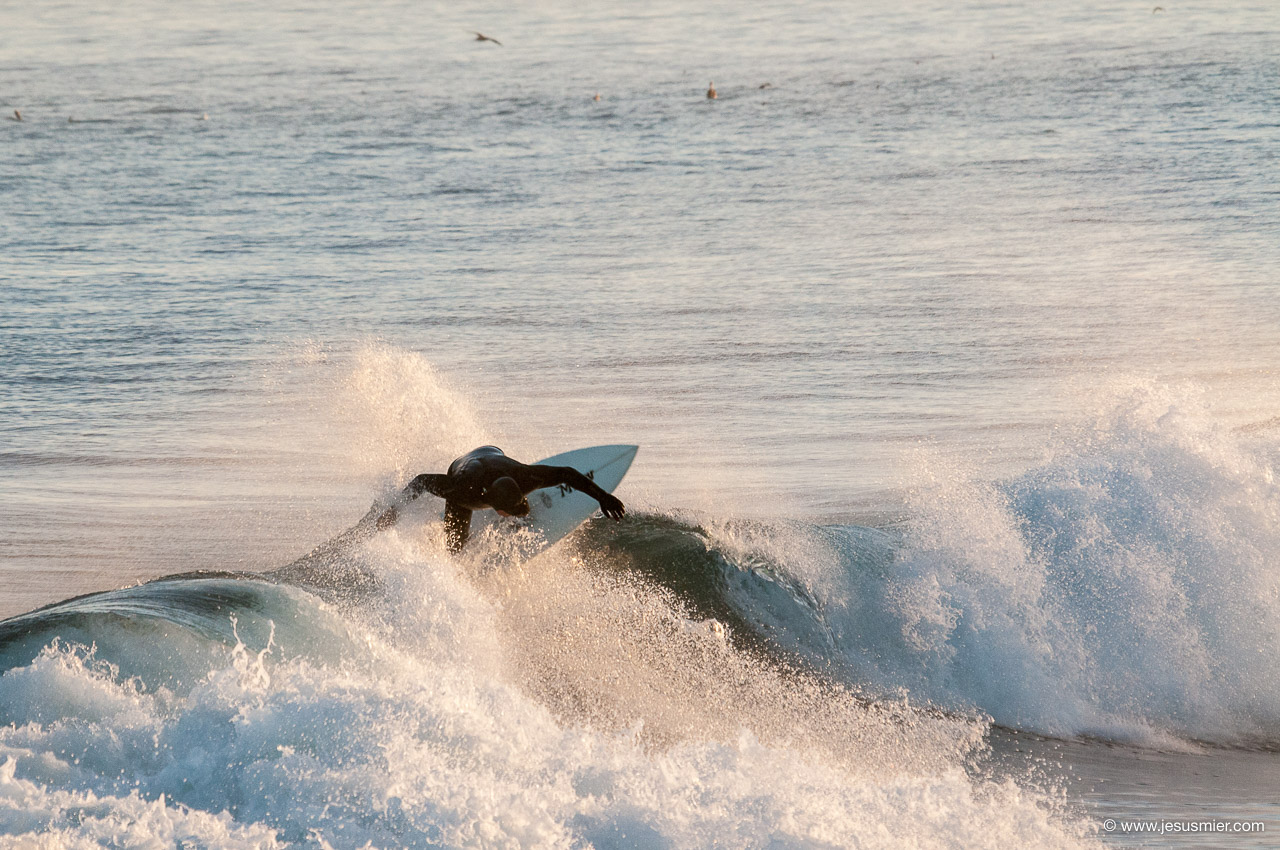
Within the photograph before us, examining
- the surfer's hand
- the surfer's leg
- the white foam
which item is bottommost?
the white foam

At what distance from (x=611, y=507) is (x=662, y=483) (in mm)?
2797

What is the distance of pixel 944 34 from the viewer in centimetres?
4488

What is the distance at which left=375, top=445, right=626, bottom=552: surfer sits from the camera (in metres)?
9.09

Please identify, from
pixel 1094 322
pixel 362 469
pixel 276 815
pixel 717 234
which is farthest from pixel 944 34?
pixel 276 815

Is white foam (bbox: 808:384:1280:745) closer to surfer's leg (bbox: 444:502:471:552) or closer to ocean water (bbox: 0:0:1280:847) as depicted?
ocean water (bbox: 0:0:1280:847)

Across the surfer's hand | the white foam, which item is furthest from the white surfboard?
the white foam

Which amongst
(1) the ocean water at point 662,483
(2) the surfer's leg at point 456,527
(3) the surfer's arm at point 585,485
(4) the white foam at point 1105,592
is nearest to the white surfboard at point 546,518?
(2) the surfer's leg at point 456,527

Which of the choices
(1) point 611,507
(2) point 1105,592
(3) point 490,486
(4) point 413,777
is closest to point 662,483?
(1) point 611,507

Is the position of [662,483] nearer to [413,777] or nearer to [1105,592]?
[1105,592]

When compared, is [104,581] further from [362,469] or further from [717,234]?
[717,234]

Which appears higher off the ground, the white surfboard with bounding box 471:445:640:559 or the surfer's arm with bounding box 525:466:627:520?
the surfer's arm with bounding box 525:466:627:520

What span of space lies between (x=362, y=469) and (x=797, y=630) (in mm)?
4928

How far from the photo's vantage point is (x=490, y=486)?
9141mm

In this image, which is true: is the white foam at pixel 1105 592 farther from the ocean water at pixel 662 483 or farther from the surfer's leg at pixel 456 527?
the surfer's leg at pixel 456 527
